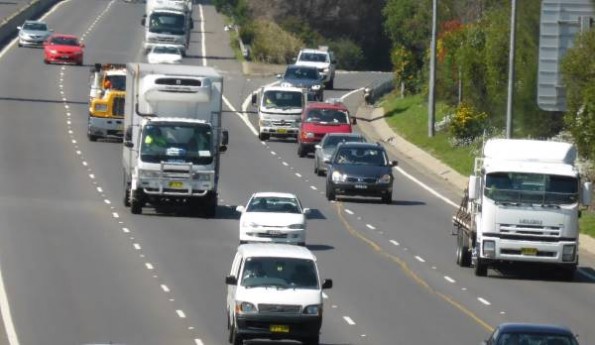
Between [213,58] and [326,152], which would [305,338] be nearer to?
[326,152]

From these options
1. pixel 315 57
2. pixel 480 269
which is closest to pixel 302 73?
pixel 315 57

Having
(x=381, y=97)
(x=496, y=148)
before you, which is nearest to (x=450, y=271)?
(x=496, y=148)

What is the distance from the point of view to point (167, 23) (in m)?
97.1

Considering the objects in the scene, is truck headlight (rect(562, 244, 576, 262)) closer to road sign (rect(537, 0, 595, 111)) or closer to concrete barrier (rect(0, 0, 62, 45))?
road sign (rect(537, 0, 595, 111))

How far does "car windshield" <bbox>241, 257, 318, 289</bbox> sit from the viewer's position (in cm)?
2698

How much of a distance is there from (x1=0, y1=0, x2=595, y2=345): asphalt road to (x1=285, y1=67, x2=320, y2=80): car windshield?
498 inches

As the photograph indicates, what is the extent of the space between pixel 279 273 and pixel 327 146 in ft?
96.3

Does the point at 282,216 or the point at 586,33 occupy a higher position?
the point at 586,33

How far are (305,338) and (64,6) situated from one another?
109219 mm

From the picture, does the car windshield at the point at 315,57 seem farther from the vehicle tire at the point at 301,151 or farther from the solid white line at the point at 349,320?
the solid white line at the point at 349,320

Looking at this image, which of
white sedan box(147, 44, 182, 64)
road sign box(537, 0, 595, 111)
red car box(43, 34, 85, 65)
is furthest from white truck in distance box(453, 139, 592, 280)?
red car box(43, 34, 85, 65)

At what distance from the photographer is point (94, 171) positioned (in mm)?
54406

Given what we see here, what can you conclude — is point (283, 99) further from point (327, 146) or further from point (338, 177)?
point (338, 177)

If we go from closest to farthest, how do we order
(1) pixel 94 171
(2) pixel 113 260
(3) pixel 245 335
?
1. (3) pixel 245 335
2. (2) pixel 113 260
3. (1) pixel 94 171
